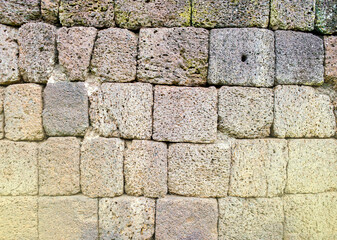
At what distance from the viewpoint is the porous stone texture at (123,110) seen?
2.29 meters

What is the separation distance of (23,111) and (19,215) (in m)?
1.09

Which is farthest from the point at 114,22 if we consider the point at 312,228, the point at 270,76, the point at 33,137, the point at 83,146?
the point at 312,228

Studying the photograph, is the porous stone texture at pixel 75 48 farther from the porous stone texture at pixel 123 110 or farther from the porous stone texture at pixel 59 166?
the porous stone texture at pixel 59 166

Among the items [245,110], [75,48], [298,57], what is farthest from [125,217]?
[298,57]

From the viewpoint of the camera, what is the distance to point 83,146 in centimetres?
230

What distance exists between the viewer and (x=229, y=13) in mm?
2275

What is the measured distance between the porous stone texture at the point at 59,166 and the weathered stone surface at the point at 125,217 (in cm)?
40

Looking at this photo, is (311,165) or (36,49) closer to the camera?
(36,49)

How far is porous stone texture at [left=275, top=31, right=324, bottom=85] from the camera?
233 centimetres

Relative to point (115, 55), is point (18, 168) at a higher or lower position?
lower

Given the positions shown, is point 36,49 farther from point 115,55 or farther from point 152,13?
point 152,13

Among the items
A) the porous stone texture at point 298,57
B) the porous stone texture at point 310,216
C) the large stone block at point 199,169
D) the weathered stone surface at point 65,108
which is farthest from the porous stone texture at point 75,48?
the porous stone texture at point 310,216

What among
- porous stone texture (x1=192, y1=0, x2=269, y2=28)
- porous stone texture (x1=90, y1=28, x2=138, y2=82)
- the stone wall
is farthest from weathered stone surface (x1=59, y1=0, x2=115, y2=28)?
porous stone texture (x1=192, y1=0, x2=269, y2=28)

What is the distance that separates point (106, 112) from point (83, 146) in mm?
431
